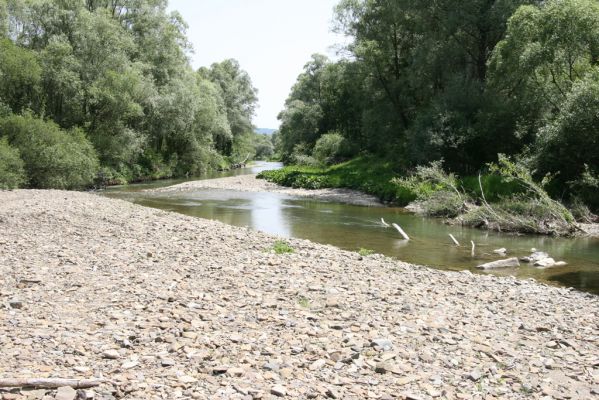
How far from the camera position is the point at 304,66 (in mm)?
80125

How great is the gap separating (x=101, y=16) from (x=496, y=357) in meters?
41.8

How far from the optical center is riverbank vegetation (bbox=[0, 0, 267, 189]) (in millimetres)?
33094

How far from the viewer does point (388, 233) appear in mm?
22172

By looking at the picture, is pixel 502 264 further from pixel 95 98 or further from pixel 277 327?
pixel 95 98

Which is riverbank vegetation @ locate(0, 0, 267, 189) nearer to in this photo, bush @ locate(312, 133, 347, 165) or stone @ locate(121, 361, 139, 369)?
bush @ locate(312, 133, 347, 165)

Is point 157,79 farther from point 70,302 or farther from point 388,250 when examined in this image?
point 70,302

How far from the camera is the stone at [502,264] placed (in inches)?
625

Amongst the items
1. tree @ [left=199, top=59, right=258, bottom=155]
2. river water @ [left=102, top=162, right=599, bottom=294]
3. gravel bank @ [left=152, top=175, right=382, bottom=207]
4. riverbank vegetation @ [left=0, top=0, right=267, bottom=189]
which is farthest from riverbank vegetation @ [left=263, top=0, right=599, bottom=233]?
tree @ [left=199, top=59, right=258, bottom=155]

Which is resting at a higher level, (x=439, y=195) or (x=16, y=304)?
(x=439, y=195)

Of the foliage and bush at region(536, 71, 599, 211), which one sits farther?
bush at region(536, 71, 599, 211)

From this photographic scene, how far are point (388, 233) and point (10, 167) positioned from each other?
2295cm

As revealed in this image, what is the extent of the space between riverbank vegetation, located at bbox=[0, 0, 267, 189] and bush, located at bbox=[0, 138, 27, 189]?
0.06 meters

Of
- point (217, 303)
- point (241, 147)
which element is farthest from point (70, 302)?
point (241, 147)

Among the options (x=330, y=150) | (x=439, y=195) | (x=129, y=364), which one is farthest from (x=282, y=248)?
(x=330, y=150)
